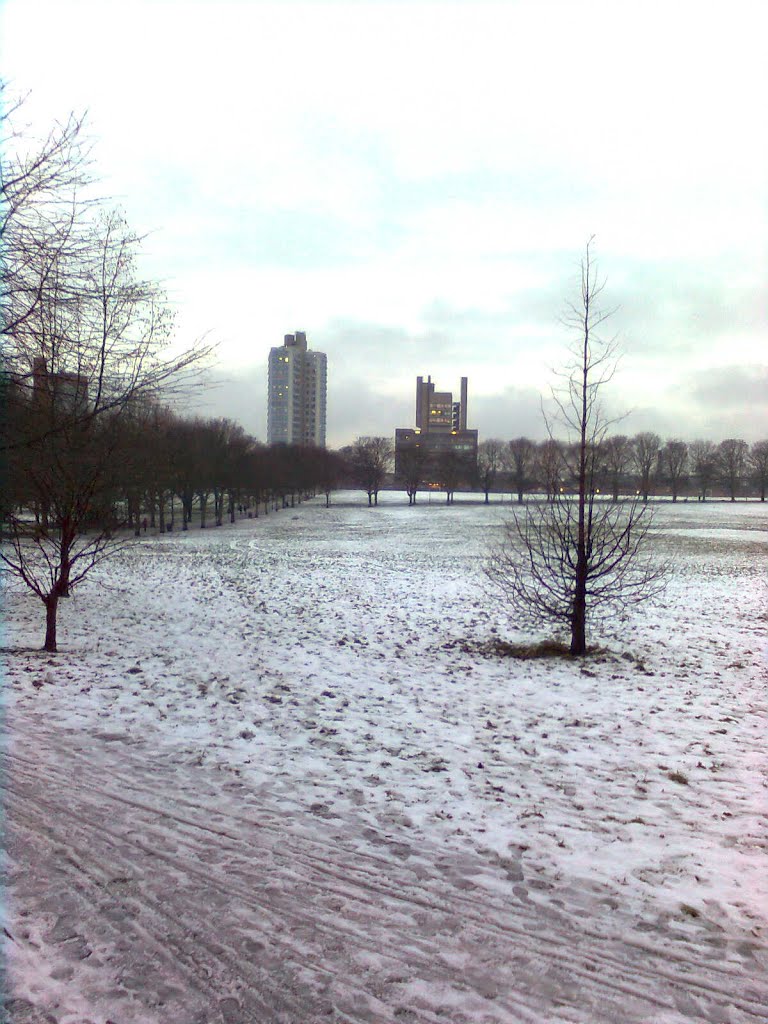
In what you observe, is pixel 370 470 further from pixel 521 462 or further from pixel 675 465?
pixel 675 465

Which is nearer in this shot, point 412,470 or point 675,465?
point 412,470

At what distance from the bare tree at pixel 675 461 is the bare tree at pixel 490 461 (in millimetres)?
29522

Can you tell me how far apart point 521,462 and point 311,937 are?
323 ft

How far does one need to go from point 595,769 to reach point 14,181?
844cm

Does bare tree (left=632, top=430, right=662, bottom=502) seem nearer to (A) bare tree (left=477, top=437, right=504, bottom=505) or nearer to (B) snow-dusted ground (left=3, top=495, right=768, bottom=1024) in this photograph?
(A) bare tree (left=477, top=437, right=504, bottom=505)

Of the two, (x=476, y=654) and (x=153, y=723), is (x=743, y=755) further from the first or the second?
(x=153, y=723)

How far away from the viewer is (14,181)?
5.98 meters

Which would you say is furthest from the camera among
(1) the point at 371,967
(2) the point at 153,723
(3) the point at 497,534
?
(3) the point at 497,534

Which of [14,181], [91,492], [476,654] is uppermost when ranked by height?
[14,181]

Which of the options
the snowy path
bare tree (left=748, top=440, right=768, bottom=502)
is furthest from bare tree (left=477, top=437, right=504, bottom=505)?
the snowy path

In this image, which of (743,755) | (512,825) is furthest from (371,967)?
(743,755)

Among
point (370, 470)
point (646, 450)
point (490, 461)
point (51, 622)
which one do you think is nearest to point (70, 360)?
point (51, 622)

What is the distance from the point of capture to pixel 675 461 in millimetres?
108250

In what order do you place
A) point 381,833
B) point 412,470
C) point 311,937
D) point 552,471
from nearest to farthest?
point 311,937, point 381,833, point 552,471, point 412,470
